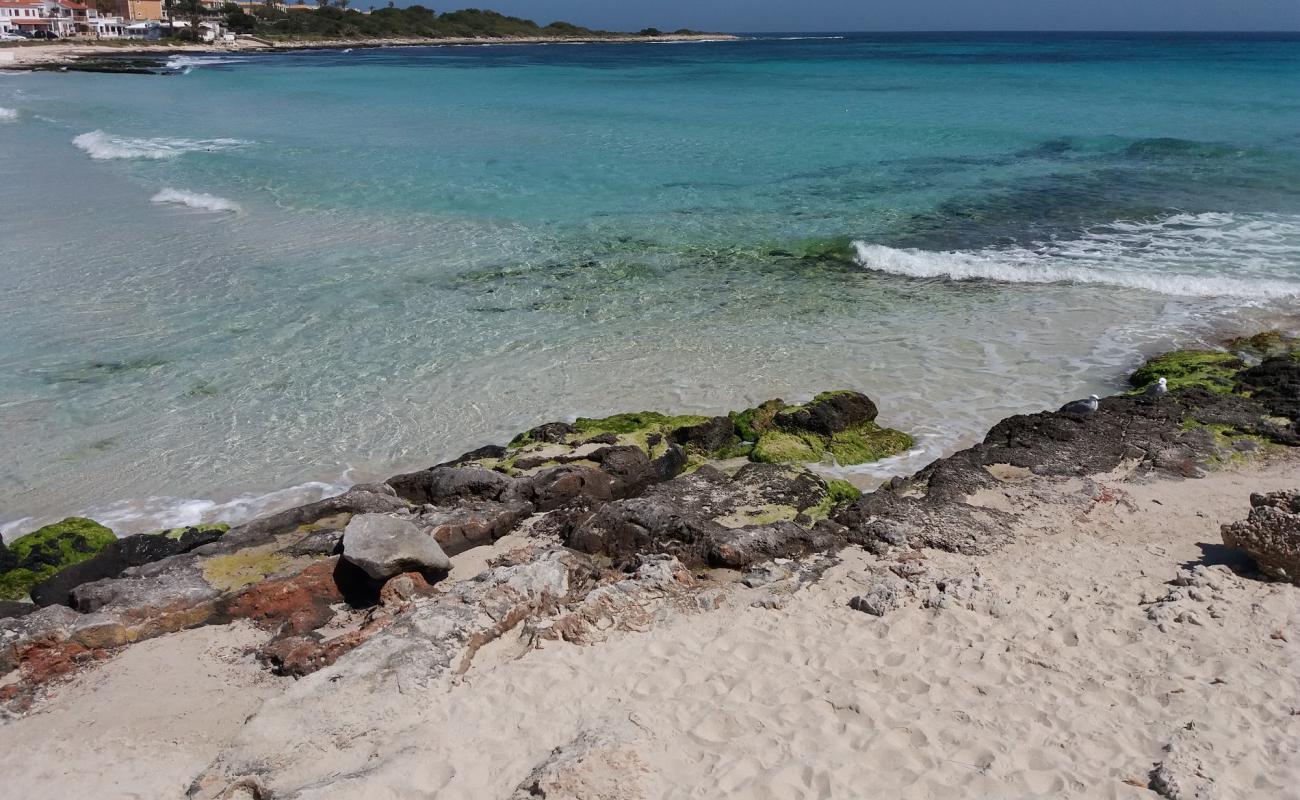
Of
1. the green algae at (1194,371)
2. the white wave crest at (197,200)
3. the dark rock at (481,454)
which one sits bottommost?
the dark rock at (481,454)

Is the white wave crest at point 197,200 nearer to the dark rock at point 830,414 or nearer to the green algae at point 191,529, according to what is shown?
the green algae at point 191,529

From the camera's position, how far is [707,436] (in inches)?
363

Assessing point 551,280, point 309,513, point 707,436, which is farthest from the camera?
point 551,280

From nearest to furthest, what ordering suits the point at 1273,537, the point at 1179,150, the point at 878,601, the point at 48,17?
the point at 878,601, the point at 1273,537, the point at 1179,150, the point at 48,17

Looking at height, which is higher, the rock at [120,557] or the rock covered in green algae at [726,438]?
the rock covered in green algae at [726,438]

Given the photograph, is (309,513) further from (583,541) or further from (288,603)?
(583,541)

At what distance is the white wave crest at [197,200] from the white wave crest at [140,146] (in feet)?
21.6

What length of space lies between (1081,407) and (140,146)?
2930 cm

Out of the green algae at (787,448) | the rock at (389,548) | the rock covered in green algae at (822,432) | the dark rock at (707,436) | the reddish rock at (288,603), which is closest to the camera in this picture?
the reddish rock at (288,603)

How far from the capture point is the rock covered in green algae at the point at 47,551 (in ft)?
23.5

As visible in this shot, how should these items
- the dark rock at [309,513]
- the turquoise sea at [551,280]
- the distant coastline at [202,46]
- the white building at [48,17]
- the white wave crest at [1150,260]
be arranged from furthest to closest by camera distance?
1. the white building at [48,17]
2. the distant coastline at [202,46]
3. the white wave crest at [1150,260]
4. the turquoise sea at [551,280]
5. the dark rock at [309,513]

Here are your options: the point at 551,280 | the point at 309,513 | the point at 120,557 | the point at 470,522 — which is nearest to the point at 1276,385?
the point at 470,522

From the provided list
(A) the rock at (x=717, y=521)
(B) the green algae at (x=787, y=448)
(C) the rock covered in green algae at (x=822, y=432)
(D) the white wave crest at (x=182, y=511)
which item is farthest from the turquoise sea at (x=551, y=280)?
(A) the rock at (x=717, y=521)

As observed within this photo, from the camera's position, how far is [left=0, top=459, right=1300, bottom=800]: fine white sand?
4.66 meters
